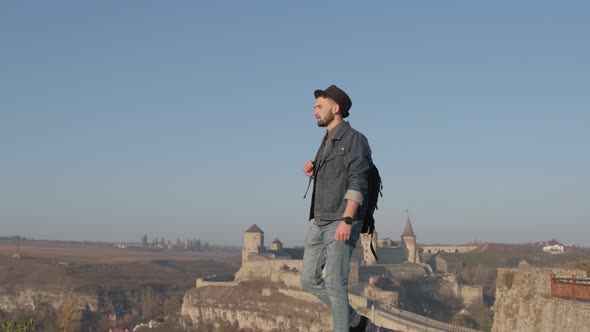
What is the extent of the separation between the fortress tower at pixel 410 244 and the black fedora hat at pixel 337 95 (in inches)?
3922

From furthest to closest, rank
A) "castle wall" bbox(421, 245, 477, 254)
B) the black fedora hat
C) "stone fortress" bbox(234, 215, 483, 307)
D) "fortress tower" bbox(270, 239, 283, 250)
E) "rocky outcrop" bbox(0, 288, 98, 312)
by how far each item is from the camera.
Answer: "castle wall" bbox(421, 245, 477, 254)
"rocky outcrop" bbox(0, 288, 98, 312)
"fortress tower" bbox(270, 239, 283, 250)
"stone fortress" bbox(234, 215, 483, 307)
the black fedora hat

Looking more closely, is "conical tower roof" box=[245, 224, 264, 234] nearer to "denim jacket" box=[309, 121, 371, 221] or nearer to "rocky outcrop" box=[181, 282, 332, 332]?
"rocky outcrop" box=[181, 282, 332, 332]

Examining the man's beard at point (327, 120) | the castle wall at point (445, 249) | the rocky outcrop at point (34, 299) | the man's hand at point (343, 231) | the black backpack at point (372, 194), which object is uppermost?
the man's beard at point (327, 120)

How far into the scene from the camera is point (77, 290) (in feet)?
393

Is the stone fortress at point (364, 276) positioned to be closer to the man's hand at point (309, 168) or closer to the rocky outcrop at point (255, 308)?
the rocky outcrop at point (255, 308)

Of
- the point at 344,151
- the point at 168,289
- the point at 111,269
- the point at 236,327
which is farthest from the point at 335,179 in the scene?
the point at 111,269

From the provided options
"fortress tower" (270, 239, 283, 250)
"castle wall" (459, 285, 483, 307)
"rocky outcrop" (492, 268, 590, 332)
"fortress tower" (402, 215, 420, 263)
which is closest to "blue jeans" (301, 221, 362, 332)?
"rocky outcrop" (492, 268, 590, 332)

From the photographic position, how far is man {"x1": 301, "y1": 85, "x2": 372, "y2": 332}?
5027 millimetres

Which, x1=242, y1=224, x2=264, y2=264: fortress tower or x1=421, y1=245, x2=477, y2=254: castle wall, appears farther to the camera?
x1=421, y1=245, x2=477, y2=254: castle wall

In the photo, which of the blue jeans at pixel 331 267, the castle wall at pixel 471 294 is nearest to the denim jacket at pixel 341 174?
the blue jeans at pixel 331 267

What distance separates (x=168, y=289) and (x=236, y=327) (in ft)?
212

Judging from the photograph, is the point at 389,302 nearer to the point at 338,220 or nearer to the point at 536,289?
the point at 536,289

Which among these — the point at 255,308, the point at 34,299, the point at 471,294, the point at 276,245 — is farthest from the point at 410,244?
the point at 34,299

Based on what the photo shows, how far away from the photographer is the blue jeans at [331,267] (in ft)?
16.7
